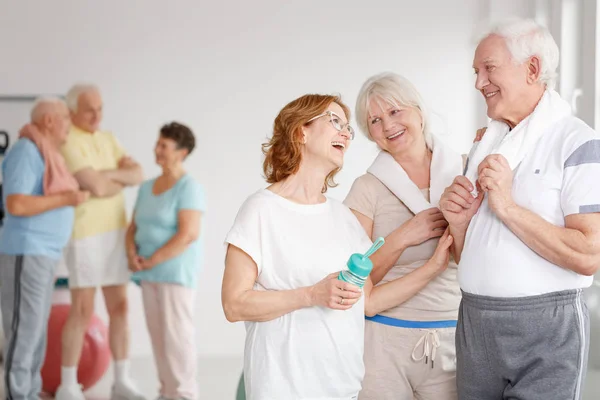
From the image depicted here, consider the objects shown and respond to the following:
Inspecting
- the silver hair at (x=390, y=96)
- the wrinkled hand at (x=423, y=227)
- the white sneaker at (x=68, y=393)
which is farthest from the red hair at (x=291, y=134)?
the white sneaker at (x=68, y=393)

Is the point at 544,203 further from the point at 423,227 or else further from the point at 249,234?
the point at 249,234

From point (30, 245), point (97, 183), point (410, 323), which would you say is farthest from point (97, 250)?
point (410, 323)

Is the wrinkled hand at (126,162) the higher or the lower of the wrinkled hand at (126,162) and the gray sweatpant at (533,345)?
the higher

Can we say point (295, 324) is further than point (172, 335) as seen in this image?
No

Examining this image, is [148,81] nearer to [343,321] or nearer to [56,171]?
[56,171]

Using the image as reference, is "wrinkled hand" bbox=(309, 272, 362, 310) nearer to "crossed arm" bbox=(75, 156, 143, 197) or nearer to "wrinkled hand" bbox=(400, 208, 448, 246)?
"wrinkled hand" bbox=(400, 208, 448, 246)

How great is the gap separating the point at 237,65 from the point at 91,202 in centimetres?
142

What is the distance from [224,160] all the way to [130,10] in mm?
1237

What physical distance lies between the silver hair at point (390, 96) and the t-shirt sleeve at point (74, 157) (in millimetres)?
2927

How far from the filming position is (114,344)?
4.83m

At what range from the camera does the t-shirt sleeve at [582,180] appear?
1.64 metres

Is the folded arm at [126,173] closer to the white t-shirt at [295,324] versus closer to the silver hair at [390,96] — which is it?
the silver hair at [390,96]

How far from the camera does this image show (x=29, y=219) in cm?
438

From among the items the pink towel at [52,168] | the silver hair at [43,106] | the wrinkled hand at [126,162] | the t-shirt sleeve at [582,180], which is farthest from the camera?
the wrinkled hand at [126,162]
